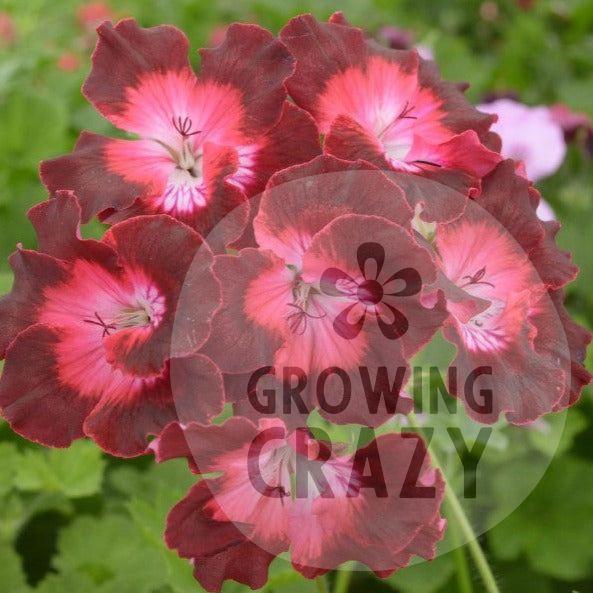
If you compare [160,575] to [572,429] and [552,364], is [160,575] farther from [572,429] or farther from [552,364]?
[572,429]

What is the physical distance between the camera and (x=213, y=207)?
0.92 metres

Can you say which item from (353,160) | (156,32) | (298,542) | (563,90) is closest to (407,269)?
(353,160)

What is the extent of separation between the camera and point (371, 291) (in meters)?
0.88

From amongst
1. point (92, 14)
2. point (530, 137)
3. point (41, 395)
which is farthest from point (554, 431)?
point (92, 14)

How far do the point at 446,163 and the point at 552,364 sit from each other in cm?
24

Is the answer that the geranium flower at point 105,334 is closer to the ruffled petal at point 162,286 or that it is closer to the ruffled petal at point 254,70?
the ruffled petal at point 162,286

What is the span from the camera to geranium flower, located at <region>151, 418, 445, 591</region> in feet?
3.03

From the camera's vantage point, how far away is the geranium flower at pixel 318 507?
923 mm

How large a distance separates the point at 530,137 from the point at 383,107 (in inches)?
51.9

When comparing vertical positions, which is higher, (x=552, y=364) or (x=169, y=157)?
(x=169, y=157)

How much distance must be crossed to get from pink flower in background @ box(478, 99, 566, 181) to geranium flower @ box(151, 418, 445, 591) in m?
1.46

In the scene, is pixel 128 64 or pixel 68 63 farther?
pixel 68 63

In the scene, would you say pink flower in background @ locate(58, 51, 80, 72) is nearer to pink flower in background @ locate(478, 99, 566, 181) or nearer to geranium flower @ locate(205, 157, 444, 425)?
pink flower in background @ locate(478, 99, 566, 181)

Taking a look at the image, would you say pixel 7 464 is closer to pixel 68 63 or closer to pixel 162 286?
pixel 162 286
